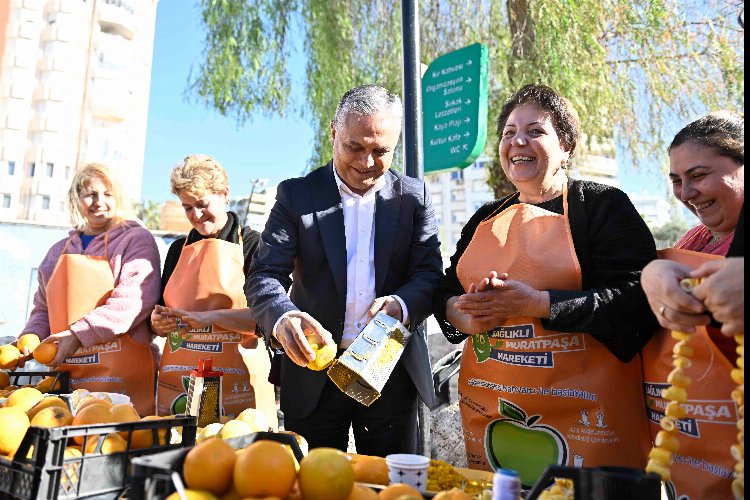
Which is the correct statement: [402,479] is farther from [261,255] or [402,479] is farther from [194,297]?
[194,297]

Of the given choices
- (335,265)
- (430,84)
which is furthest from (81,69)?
(335,265)

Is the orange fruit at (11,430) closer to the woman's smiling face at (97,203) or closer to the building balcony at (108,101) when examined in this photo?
the woman's smiling face at (97,203)

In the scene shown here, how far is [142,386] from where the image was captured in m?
2.93

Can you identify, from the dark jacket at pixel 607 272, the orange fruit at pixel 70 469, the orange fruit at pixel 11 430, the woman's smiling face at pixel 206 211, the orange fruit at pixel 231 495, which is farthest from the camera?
the woman's smiling face at pixel 206 211

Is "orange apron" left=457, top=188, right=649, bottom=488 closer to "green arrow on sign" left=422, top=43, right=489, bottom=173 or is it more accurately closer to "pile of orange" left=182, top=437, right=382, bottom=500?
"pile of orange" left=182, top=437, right=382, bottom=500

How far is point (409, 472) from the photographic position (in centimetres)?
140

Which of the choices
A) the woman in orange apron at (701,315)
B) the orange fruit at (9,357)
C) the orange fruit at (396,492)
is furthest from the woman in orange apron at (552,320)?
the orange fruit at (9,357)

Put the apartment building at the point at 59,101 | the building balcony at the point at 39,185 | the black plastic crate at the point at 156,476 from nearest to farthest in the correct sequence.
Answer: the black plastic crate at the point at 156,476 < the building balcony at the point at 39,185 < the apartment building at the point at 59,101

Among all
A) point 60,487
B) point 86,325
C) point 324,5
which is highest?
point 324,5

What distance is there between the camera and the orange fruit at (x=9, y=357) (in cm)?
266

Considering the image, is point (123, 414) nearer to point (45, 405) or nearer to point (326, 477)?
point (45, 405)

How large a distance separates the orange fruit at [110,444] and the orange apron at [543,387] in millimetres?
1015

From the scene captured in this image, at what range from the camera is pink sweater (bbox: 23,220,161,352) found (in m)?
2.78

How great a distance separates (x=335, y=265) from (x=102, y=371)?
4.55 feet
